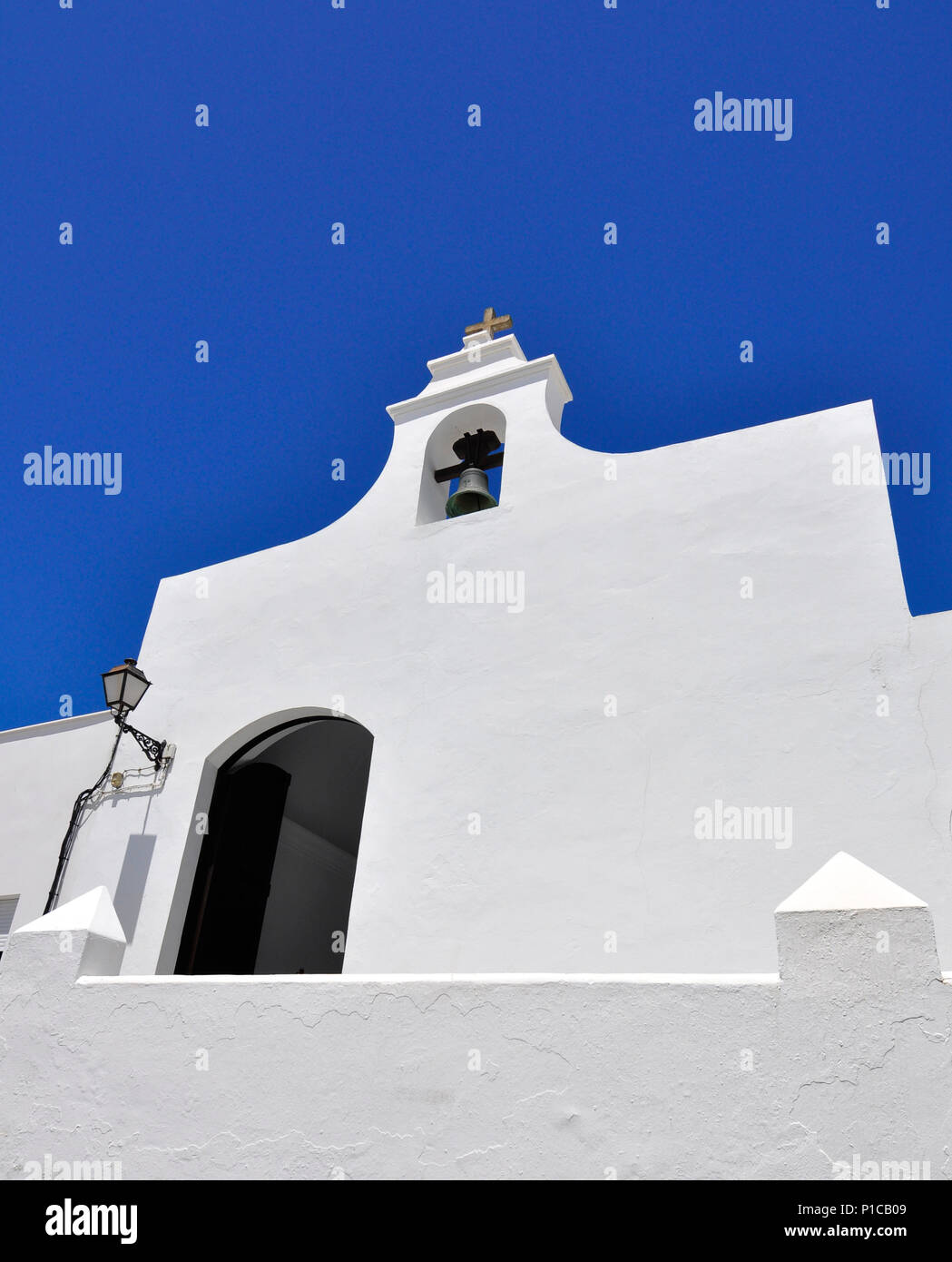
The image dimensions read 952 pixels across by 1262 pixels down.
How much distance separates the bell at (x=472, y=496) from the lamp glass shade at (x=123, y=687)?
2.68 metres

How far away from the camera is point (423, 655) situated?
5.98 m

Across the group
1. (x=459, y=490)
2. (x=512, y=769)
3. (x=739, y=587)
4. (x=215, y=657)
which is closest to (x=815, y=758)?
(x=739, y=587)

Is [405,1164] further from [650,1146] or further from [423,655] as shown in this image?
[423,655]

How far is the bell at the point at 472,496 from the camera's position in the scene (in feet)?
22.2

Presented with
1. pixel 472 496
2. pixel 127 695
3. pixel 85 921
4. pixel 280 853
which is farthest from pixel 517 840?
pixel 280 853

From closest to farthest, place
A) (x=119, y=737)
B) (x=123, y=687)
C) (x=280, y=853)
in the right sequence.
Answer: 1. (x=123, y=687)
2. (x=119, y=737)
3. (x=280, y=853)

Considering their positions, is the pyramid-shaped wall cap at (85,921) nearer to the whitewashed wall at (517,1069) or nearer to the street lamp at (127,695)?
the whitewashed wall at (517,1069)

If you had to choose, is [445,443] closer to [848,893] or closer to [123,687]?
[123,687]

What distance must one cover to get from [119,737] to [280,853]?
2.31m

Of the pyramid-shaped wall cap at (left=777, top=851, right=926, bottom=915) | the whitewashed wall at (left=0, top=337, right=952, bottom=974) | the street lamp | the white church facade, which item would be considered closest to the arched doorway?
the white church facade

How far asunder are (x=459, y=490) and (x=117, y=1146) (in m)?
4.84

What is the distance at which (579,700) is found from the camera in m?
5.31

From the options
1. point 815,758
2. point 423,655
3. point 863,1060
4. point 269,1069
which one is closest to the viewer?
point 863,1060
